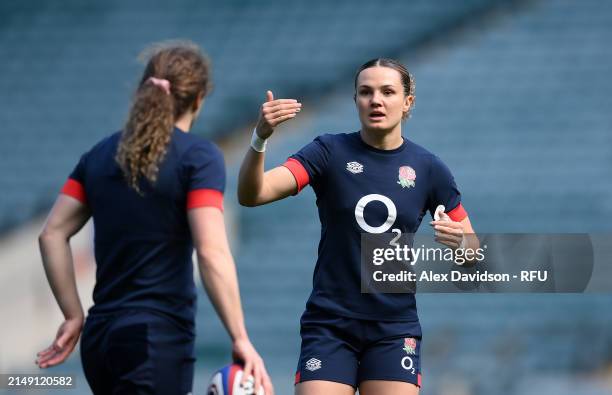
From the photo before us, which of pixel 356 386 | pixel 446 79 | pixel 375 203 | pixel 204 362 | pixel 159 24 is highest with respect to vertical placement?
pixel 159 24

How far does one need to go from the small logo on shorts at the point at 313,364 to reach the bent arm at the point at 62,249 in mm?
916

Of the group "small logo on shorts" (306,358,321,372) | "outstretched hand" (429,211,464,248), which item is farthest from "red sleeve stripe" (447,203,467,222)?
"small logo on shorts" (306,358,321,372)

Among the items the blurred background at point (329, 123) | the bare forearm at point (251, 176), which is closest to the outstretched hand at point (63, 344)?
the bare forearm at point (251, 176)

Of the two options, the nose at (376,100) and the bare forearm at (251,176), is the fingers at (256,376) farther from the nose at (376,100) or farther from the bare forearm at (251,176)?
the nose at (376,100)

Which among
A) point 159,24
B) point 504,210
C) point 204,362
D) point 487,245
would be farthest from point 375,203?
point 159,24

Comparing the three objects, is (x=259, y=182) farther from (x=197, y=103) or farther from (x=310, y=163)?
(x=197, y=103)

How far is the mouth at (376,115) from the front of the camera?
429cm

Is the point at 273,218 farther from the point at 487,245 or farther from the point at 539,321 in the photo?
the point at 487,245

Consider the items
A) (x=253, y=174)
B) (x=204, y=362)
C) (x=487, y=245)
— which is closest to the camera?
(x=253, y=174)

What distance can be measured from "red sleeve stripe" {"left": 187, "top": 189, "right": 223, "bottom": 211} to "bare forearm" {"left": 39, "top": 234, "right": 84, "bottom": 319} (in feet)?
1.68

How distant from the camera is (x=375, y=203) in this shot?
4238mm

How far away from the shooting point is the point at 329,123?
1389cm

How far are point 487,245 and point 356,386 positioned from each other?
130cm

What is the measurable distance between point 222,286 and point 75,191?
690 millimetres
